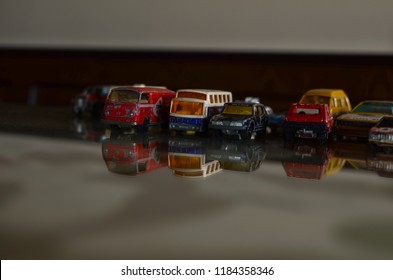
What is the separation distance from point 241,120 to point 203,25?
3.74 m

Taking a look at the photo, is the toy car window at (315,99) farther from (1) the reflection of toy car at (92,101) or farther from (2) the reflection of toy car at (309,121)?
(1) the reflection of toy car at (92,101)

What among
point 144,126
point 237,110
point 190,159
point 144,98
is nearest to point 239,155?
point 190,159

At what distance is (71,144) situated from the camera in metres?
4.63

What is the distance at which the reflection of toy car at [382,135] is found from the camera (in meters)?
4.37

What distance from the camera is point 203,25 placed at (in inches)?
321

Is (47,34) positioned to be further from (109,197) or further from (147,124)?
(109,197)

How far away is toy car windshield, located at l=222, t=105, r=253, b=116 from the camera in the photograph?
5146 mm

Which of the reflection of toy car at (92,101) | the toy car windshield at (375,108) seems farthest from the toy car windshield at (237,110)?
the reflection of toy car at (92,101)

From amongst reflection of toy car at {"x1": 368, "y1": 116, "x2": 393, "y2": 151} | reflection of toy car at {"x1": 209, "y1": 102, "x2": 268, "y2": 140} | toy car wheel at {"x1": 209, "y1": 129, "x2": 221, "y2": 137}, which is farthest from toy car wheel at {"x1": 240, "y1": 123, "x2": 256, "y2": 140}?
reflection of toy car at {"x1": 368, "y1": 116, "x2": 393, "y2": 151}

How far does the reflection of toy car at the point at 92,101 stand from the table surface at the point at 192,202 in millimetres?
2600

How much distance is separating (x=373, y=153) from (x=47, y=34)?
732cm

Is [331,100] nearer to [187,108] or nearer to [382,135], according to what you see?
[382,135]

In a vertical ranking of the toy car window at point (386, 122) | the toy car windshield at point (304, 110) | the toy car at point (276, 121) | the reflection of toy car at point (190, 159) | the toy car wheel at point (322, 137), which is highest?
the toy car windshield at point (304, 110)

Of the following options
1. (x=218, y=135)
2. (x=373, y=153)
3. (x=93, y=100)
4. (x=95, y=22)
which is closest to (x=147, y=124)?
(x=218, y=135)
